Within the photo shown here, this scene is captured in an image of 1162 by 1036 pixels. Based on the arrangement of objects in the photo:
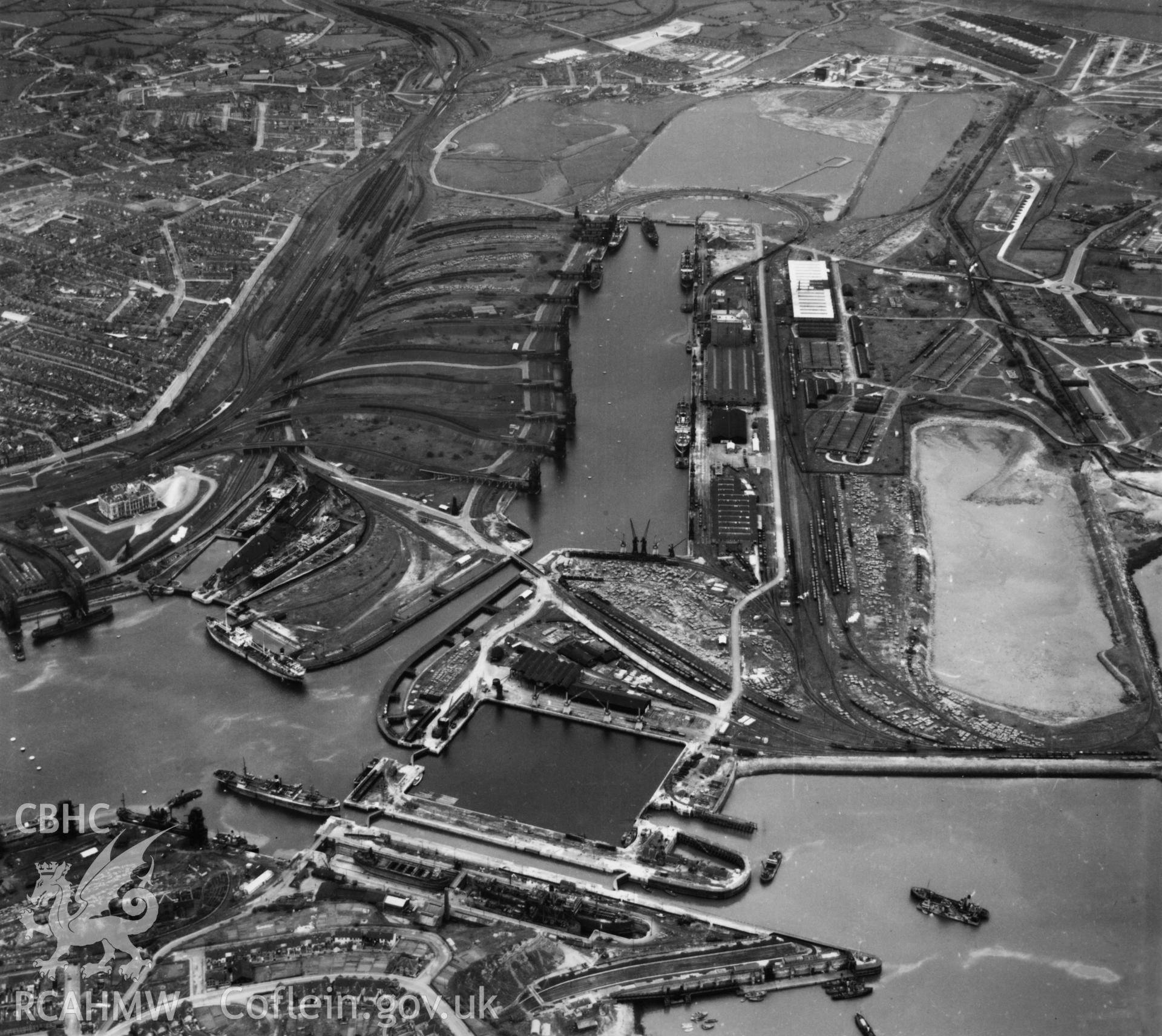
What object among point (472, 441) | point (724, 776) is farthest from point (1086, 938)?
point (472, 441)

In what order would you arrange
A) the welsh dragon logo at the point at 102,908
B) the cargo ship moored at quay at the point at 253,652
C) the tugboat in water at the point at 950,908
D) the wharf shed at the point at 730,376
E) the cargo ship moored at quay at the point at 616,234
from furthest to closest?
the cargo ship moored at quay at the point at 616,234 → the wharf shed at the point at 730,376 → the cargo ship moored at quay at the point at 253,652 → the tugboat in water at the point at 950,908 → the welsh dragon logo at the point at 102,908

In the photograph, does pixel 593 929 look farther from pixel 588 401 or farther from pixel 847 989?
pixel 588 401

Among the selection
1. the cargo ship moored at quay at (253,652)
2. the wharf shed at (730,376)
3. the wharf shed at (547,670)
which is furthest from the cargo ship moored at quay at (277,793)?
the wharf shed at (730,376)

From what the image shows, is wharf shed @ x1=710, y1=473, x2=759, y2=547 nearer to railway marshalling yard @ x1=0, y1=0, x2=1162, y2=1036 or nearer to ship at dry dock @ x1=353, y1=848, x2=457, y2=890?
railway marshalling yard @ x1=0, y1=0, x2=1162, y2=1036

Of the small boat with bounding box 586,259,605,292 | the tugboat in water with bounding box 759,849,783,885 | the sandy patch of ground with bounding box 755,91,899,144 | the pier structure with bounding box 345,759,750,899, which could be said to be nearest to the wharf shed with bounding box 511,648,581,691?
the pier structure with bounding box 345,759,750,899

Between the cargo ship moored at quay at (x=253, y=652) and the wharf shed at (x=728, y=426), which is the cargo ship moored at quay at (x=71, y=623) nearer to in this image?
the cargo ship moored at quay at (x=253, y=652)

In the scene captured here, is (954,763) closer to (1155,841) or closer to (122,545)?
(1155,841)
